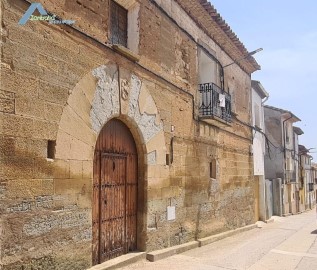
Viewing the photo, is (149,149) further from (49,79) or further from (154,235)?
(49,79)

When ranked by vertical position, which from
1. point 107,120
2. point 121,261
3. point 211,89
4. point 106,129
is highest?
point 211,89

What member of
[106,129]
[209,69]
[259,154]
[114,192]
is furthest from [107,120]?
[259,154]

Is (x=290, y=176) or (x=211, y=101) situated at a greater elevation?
(x=211, y=101)

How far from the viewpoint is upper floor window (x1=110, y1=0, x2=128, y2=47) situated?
5918 millimetres

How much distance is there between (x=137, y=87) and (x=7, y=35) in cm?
262

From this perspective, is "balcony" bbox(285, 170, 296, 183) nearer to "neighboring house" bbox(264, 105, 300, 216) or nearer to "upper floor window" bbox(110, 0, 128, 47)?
"neighboring house" bbox(264, 105, 300, 216)

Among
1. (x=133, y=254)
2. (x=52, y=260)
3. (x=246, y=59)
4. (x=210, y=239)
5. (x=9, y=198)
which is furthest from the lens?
(x=246, y=59)

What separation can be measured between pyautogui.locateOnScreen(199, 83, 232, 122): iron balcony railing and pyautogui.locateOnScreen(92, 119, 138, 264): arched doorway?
115 inches

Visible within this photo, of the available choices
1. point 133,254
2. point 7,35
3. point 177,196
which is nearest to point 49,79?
point 7,35

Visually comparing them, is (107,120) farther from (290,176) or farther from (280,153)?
(290,176)

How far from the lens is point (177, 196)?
7387mm

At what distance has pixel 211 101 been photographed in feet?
28.9

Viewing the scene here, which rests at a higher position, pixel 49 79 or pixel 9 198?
pixel 49 79

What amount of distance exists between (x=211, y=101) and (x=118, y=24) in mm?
3535
